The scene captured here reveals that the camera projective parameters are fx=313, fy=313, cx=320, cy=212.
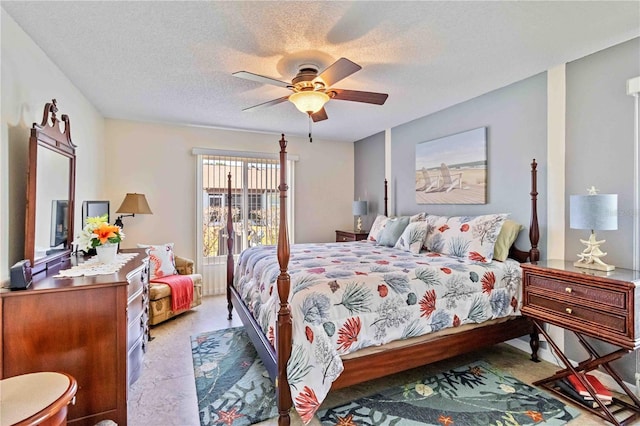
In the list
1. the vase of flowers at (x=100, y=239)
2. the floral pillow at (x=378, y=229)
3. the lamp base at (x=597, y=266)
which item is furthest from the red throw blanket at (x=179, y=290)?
the lamp base at (x=597, y=266)

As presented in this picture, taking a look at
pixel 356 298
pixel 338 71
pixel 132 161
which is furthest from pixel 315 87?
pixel 132 161

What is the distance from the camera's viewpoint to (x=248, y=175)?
508 cm

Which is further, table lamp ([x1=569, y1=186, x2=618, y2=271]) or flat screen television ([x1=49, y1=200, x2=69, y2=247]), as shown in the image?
flat screen television ([x1=49, y1=200, x2=69, y2=247])

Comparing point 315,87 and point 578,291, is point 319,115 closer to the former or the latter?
point 315,87

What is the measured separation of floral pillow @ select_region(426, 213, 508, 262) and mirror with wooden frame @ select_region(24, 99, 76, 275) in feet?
11.0

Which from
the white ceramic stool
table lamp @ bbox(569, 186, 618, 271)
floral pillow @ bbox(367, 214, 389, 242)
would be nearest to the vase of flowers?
the white ceramic stool

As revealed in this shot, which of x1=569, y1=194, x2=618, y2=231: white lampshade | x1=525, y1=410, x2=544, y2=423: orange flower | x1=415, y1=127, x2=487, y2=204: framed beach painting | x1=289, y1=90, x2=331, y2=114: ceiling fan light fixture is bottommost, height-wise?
x1=525, y1=410, x2=544, y2=423: orange flower

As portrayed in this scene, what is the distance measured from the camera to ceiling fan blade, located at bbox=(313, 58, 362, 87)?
6.86 feet

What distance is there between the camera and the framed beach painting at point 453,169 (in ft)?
11.4

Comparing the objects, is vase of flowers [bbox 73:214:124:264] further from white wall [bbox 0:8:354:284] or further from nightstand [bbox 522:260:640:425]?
nightstand [bbox 522:260:640:425]

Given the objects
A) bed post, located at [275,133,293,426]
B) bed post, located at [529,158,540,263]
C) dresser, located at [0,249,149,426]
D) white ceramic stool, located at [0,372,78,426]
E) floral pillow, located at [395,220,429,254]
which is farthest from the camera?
floral pillow, located at [395,220,429,254]

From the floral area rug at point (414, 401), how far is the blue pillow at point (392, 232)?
155 centimetres

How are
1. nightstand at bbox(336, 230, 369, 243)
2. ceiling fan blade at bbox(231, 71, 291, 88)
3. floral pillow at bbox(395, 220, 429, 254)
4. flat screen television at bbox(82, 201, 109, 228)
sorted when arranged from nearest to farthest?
ceiling fan blade at bbox(231, 71, 291, 88) < flat screen television at bbox(82, 201, 109, 228) < floral pillow at bbox(395, 220, 429, 254) < nightstand at bbox(336, 230, 369, 243)

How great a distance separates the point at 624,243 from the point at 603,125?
927mm
